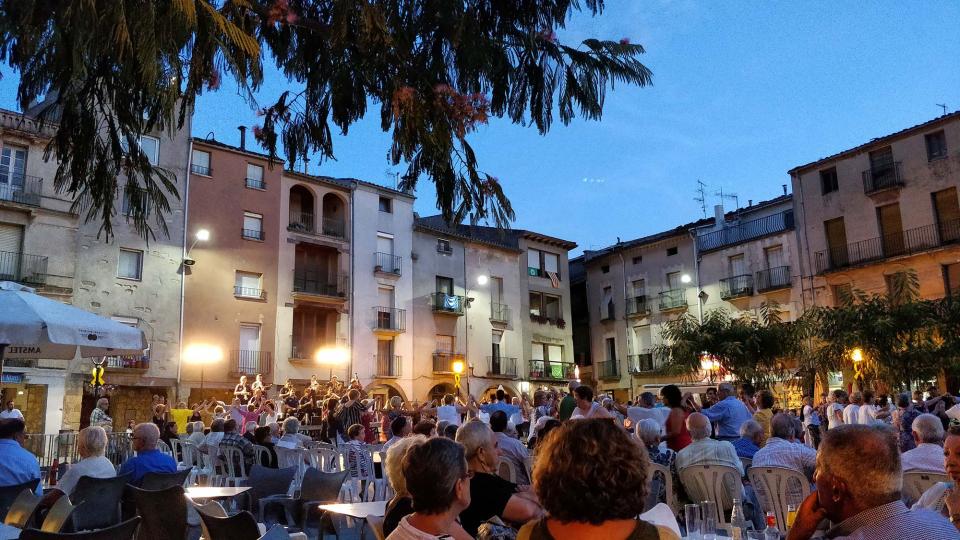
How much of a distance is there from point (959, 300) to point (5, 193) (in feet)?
89.2

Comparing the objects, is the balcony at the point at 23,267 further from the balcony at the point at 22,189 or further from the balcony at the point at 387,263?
the balcony at the point at 387,263

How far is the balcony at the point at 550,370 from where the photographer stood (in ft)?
121

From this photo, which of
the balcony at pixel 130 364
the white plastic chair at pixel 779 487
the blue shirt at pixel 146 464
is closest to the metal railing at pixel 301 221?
the balcony at pixel 130 364

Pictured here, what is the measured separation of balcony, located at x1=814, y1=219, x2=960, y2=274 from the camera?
25891 mm

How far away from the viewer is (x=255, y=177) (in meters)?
28.4

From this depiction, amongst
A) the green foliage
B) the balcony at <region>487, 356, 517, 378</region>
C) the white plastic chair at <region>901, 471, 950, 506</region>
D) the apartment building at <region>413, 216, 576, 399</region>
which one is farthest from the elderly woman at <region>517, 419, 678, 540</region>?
the balcony at <region>487, 356, 517, 378</region>

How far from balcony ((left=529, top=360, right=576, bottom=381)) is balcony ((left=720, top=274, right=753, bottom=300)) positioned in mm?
7983

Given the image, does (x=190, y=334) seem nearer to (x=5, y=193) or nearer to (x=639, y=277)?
(x=5, y=193)

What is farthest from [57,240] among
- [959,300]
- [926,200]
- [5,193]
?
[926,200]

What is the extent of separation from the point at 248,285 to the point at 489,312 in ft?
38.6

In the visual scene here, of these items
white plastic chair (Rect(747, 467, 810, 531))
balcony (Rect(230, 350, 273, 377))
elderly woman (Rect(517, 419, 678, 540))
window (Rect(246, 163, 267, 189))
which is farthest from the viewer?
window (Rect(246, 163, 267, 189))

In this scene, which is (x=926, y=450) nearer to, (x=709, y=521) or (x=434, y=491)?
(x=709, y=521)

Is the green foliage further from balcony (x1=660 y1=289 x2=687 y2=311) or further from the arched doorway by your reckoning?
balcony (x1=660 y1=289 x2=687 y2=311)

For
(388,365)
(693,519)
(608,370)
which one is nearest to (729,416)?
(693,519)
